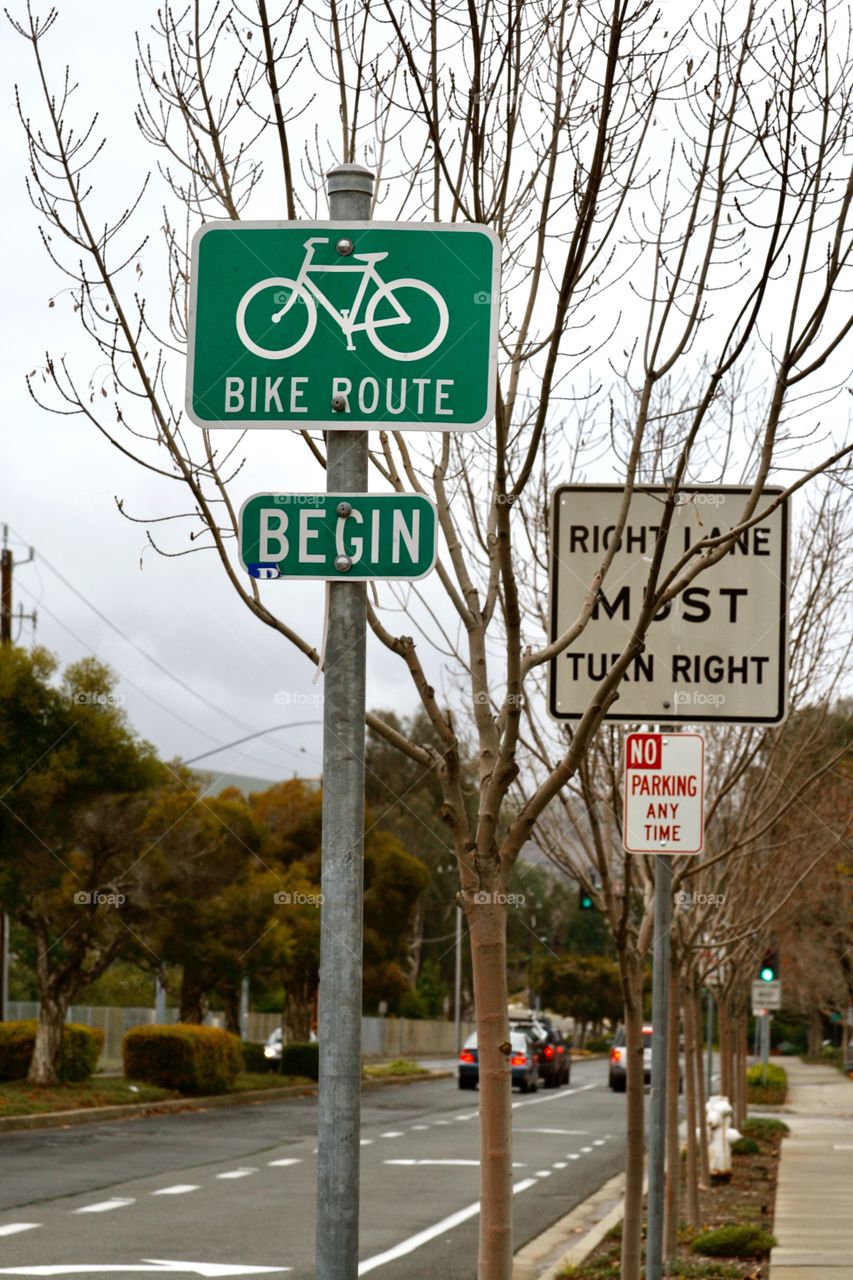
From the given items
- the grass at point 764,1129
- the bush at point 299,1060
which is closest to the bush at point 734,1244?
the grass at point 764,1129

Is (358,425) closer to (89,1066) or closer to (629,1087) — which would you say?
(629,1087)

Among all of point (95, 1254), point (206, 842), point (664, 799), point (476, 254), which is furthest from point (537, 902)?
point (476, 254)

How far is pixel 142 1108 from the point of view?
2741cm

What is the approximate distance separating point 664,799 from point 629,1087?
1.82 m

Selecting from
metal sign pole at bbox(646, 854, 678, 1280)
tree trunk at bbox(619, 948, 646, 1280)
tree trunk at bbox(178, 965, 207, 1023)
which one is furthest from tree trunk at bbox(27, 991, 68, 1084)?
metal sign pole at bbox(646, 854, 678, 1280)

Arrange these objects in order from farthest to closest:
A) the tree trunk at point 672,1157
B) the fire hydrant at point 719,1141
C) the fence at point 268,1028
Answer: the fence at point 268,1028, the fire hydrant at point 719,1141, the tree trunk at point 672,1157

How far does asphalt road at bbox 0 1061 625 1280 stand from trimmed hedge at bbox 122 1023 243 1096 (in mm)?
1451

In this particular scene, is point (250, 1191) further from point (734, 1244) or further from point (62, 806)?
point (62, 806)

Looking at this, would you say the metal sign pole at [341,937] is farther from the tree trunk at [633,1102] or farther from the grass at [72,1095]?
the grass at [72,1095]

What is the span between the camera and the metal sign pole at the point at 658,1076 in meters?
8.07

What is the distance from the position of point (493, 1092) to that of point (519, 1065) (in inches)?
1322

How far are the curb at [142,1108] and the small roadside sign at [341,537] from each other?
15.0 metres

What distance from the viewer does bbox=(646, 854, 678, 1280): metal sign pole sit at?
8070 millimetres

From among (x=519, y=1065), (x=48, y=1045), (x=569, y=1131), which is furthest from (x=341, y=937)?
(x=519, y=1065)
